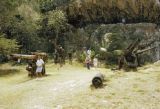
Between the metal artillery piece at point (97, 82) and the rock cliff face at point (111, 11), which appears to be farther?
the rock cliff face at point (111, 11)

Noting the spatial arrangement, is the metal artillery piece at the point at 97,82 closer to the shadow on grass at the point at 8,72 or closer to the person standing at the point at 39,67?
the person standing at the point at 39,67

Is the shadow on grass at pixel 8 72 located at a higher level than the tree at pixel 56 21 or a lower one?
lower

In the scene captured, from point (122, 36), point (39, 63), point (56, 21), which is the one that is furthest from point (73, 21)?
point (39, 63)

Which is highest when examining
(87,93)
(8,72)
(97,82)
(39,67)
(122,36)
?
(122,36)

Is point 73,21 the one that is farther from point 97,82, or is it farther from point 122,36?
point 97,82

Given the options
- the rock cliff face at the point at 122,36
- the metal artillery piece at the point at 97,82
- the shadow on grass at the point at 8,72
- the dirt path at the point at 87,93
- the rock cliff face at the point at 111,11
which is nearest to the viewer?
the dirt path at the point at 87,93

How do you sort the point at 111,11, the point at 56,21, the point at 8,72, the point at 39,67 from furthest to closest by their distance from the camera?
the point at 111,11, the point at 56,21, the point at 8,72, the point at 39,67

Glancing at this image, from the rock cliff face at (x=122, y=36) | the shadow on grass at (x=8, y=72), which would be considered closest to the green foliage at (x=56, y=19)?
the rock cliff face at (x=122, y=36)

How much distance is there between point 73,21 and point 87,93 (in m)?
19.2

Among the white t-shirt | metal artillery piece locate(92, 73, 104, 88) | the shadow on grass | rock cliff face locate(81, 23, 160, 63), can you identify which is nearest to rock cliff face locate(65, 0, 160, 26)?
rock cliff face locate(81, 23, 160, 63)

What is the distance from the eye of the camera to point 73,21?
3653cm

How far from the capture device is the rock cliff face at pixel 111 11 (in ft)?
112

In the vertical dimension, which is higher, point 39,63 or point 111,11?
point 111,11

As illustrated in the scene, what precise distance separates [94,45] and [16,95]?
16397 millimetres
